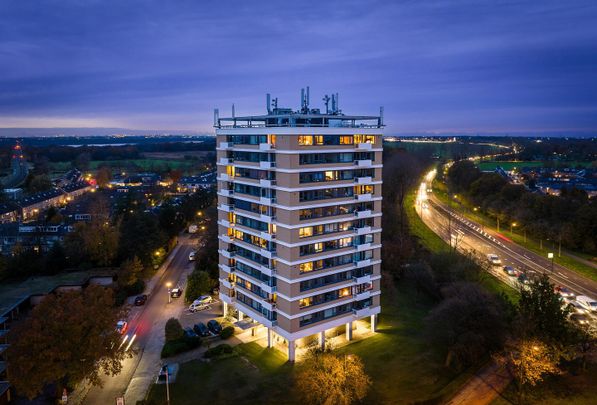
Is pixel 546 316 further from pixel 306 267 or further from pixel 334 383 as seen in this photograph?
pixel 306 267

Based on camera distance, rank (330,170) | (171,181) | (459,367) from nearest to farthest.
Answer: (459,367) < (330,170) < (171,181)

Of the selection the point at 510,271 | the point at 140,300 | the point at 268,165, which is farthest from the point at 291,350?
the point at 510,271

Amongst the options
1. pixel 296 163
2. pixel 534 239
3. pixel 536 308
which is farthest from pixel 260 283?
pixel 534 239

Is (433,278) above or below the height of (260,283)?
below

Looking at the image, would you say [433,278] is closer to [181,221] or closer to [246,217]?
[246,217]

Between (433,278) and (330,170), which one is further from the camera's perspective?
(433,278)
